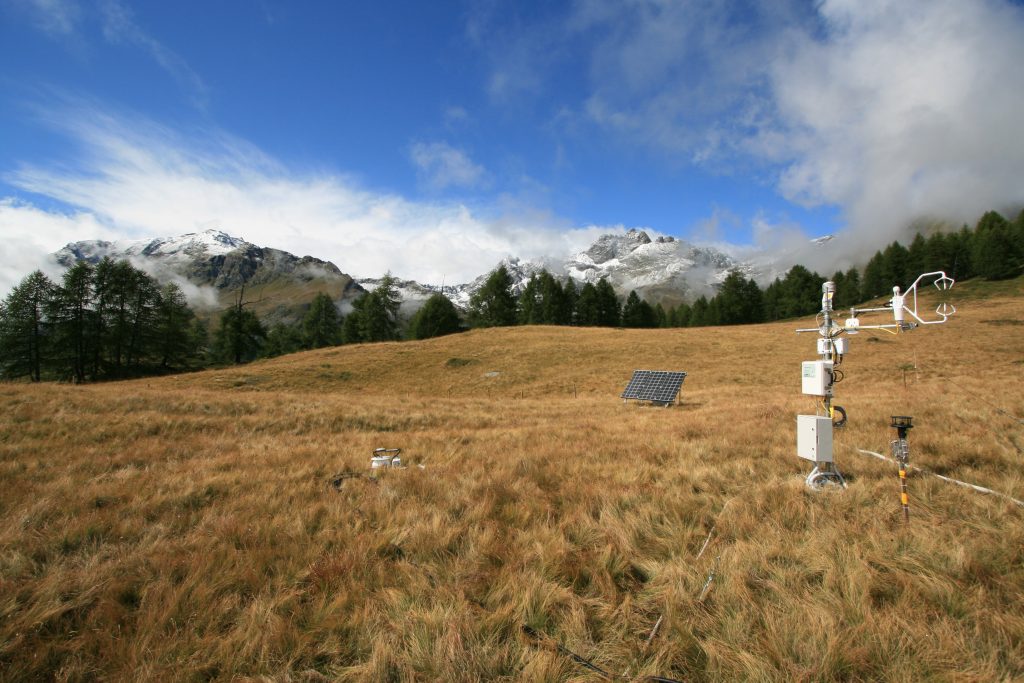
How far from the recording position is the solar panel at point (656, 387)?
759 inches

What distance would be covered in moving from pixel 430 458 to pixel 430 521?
3937mm

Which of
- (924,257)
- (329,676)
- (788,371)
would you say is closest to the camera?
(329,676)

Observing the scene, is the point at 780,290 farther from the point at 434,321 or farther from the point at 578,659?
the point at 578,659

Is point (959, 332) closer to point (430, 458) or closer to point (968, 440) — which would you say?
point (968, 440)

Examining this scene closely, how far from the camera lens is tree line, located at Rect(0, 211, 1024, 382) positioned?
42.6m

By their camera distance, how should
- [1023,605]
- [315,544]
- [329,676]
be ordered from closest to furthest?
[329,676] < [1023,605] < [315,544]

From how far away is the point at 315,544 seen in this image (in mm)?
4484

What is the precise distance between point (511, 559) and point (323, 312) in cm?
7338

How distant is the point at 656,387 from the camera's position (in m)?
20.3

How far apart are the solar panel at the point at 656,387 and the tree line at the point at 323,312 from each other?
50770 millimetres

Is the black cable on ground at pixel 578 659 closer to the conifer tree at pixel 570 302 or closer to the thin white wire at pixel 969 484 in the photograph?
the thin white wire at pixel 969 484

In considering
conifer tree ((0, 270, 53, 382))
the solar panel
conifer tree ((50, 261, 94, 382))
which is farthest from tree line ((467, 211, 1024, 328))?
conifer tree ((0, 270, 53, 382))

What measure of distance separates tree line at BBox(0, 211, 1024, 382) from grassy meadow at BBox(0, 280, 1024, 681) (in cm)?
4762

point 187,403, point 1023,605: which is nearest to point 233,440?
point 187,403
